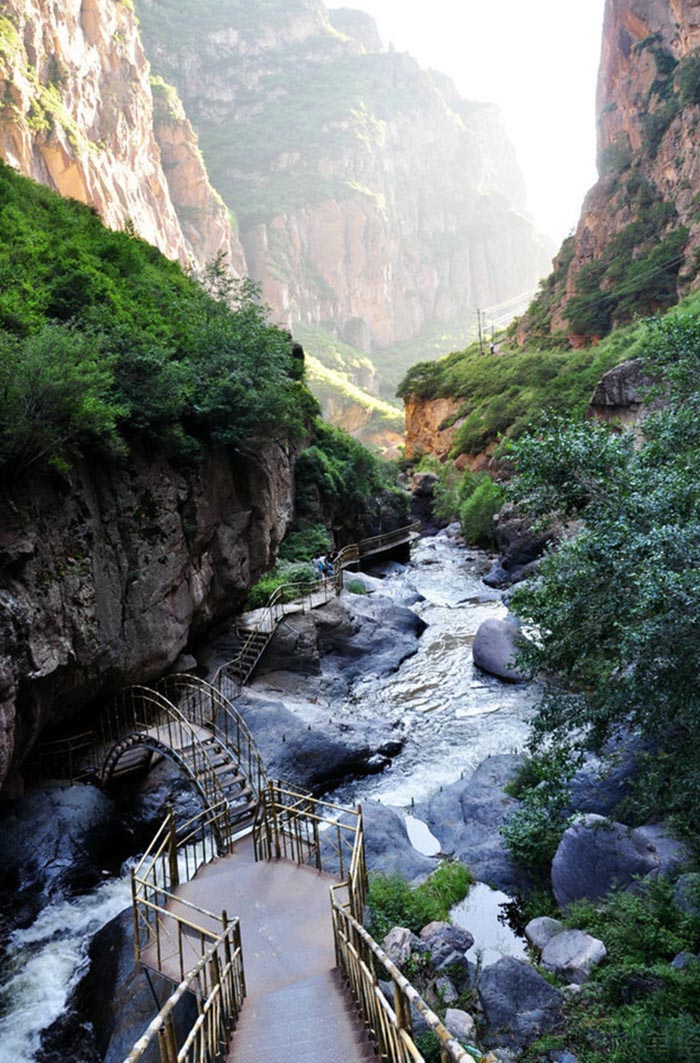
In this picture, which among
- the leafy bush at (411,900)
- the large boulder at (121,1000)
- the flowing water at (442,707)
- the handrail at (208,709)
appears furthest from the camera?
the flowing water at (442,707)

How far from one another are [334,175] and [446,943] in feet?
561

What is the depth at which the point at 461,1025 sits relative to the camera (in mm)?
7258

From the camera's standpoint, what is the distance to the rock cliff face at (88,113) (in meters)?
48.5

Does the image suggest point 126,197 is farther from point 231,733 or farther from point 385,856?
point 385,856

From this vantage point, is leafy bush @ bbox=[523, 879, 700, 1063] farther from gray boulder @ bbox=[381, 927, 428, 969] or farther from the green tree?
gray boulder @ bbox=[381, 927, 428, 969]

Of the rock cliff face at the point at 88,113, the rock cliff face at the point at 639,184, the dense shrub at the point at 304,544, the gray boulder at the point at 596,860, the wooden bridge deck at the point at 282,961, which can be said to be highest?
the rock cliff face at the point at 88,113

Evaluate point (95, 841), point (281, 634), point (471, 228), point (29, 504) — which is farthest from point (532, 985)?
point (471, 228)

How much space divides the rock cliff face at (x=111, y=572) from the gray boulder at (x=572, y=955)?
8.24 metres

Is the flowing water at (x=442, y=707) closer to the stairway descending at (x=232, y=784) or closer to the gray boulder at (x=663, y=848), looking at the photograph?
the stairway descending at (x=232, y=784)

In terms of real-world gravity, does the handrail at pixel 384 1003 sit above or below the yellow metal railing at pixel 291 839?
above

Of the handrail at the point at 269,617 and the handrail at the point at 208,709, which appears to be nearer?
the handrail at the point at 208,709

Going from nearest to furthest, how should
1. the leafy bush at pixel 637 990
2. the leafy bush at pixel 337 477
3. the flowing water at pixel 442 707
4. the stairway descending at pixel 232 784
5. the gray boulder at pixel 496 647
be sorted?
the leafy bush at pixel 637 990
the stairway descending at pixel 232 784
the flowing water at pixel 442 707
the gray boulder at pixel 496 647
the leafy bush at pixel 337 477

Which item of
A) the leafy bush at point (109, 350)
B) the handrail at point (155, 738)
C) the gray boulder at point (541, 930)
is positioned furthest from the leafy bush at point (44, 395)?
the gray boulder at point (541, 930)

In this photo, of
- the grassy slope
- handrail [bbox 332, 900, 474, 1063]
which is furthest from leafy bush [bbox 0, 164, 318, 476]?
the grassy slope
